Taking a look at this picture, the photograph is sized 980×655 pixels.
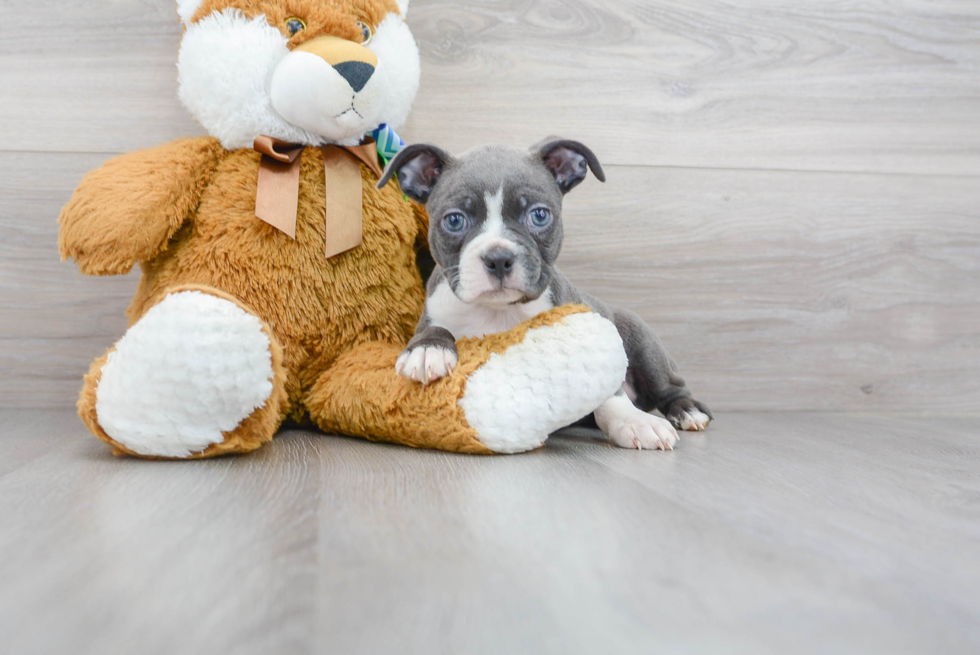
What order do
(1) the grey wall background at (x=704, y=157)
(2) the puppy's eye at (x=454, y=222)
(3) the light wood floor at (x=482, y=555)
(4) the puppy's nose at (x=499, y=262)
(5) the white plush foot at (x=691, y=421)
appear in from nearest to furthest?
(3) the light wood floor at (x=482, y=555)
(4) the puppy's nose at (x=499, y=262)
(2) the puppy's eye at (x=454, y=222)
(5) the white plush foot at (x=691, y=421)
(1) the grey wall background at (x=704, y=157)

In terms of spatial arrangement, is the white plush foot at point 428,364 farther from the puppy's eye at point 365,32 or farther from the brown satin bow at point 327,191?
the puppy's eye at point 365,32

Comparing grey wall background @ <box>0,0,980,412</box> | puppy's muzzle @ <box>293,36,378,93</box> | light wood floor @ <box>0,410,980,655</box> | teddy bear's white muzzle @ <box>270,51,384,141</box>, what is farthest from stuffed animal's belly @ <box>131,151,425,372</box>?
grey wall background @ <box>0,0,980,412</box>

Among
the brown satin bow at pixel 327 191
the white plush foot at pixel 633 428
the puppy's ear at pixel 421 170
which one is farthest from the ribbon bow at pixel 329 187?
the white plush foot at pixel 633 428

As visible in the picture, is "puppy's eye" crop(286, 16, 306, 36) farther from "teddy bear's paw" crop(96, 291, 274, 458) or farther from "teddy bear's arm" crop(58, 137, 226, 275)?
"teddy bear's paw" crop(96, 291, 274, 458)

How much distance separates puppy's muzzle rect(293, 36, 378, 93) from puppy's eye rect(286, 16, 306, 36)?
0.12 ft

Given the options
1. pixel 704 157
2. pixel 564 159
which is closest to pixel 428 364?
pixel 564 159

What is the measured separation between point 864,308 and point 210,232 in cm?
182

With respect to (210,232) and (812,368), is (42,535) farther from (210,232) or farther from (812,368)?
(812,368)

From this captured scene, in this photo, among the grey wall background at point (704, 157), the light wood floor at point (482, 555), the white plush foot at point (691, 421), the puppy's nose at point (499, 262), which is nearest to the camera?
the light wood floor at point (482, 555)

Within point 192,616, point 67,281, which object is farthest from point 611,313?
point 67,281

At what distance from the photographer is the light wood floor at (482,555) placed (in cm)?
62

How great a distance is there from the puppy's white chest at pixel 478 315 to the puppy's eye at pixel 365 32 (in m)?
0.58

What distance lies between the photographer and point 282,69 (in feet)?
4.85

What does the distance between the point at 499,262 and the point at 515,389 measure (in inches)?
9.2
